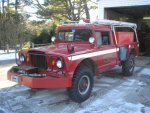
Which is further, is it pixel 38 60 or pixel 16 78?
pixel 38 60

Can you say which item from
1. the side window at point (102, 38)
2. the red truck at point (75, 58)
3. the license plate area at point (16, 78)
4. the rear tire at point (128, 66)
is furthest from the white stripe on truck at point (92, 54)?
the license plate area at point (16, 78)

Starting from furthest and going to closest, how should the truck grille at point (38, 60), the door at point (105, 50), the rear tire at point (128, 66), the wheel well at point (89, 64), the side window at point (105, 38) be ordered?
1. the rear tire at point (128, 66)
2. the side window at point (105, 38)
3. the door at point (105, 50)
4. the wheel well at point (89, 64)
5. the truck grille at point (38, 60)

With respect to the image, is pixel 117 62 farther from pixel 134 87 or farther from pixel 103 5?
pixel 103 5

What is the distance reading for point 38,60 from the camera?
19.7ft

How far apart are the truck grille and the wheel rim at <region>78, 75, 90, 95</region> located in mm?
927

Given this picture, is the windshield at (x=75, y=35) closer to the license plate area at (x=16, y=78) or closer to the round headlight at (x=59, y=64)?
the round headlight at (x=59, y=64)

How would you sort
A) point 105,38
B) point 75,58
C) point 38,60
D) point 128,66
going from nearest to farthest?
point 75,58, point 38,60, point 105,38, point 128,66

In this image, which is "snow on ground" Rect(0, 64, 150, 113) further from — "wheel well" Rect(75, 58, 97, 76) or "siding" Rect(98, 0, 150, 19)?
Result: "siding" Rect(98, 0, 150, 19)

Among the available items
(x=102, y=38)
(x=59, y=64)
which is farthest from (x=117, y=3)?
(x=59, y=64)

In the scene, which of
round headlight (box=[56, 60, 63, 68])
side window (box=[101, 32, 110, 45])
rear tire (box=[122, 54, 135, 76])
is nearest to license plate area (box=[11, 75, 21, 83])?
round headlight (box=[56, 60, 63, 68])

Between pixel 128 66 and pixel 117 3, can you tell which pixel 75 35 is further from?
pixel 117 3

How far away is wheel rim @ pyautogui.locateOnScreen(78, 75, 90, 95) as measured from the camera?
597 centimetres

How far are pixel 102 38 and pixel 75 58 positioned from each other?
5.79 ft

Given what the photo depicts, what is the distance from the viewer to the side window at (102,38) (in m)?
6.99
